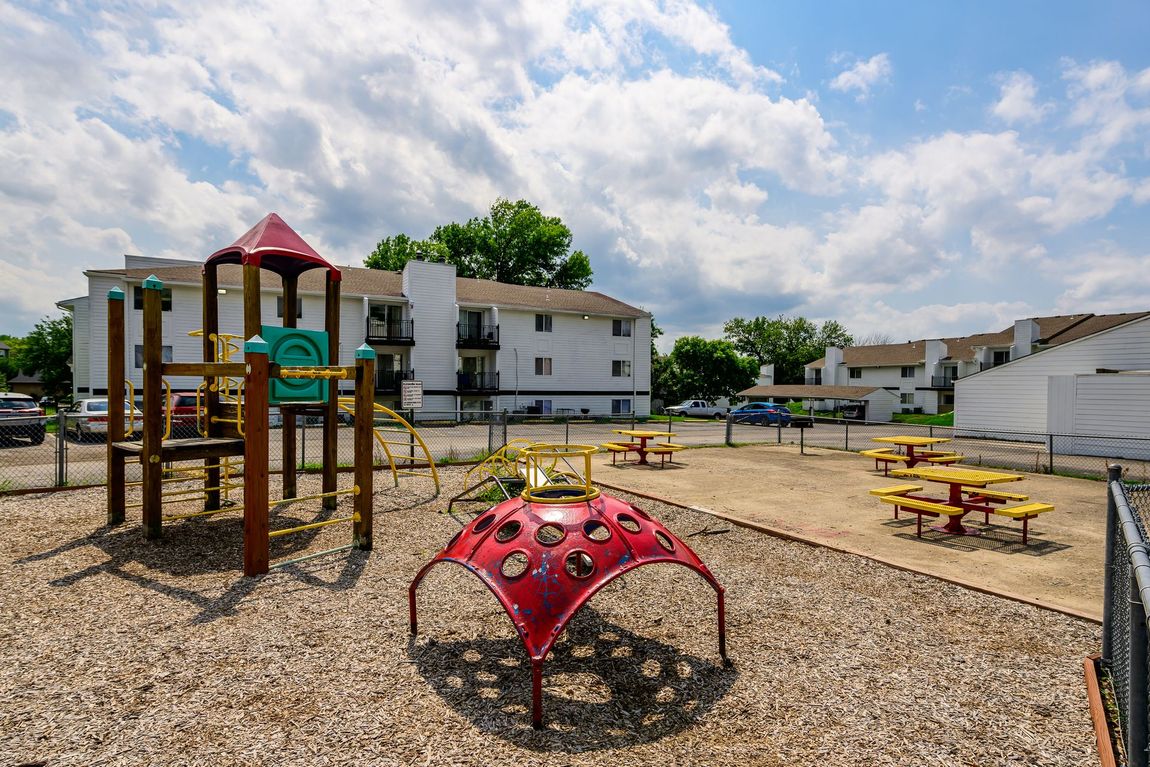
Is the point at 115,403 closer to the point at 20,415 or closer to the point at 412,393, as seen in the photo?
the point at 412,393

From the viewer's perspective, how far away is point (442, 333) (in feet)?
120

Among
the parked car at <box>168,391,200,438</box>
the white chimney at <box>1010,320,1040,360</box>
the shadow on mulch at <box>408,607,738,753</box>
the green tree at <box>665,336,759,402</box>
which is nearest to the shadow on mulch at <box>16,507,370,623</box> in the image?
the shadow on mulch at <box>408,607,738,753</box>

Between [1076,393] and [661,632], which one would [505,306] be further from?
[661,632]

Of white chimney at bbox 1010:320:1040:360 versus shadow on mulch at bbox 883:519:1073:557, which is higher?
white chimney at bbox 1010:320:1040:360

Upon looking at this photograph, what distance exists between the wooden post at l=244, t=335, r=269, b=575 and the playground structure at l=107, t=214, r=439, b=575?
1cm

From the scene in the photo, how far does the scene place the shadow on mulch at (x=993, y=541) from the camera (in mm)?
7531

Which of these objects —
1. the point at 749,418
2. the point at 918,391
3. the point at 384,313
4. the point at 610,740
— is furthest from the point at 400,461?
the point at 918,391

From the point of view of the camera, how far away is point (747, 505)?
Answer: 33.1 ft

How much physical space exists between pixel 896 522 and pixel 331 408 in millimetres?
8798

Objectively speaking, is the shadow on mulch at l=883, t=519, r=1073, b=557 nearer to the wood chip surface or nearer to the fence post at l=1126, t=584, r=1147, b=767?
the wood chip surface

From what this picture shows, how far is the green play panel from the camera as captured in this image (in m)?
7.24

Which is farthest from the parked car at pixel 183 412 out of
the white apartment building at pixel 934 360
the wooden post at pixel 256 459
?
the white apartment building at pixel 934 360

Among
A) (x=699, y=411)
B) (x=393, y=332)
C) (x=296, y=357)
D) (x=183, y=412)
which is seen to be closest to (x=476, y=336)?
(x=393, y=332)

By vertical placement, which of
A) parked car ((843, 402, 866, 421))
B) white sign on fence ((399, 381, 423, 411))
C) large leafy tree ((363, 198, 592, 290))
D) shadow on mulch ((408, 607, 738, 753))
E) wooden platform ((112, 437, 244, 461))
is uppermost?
large leafy tree ((363, 198, 592, 290))
